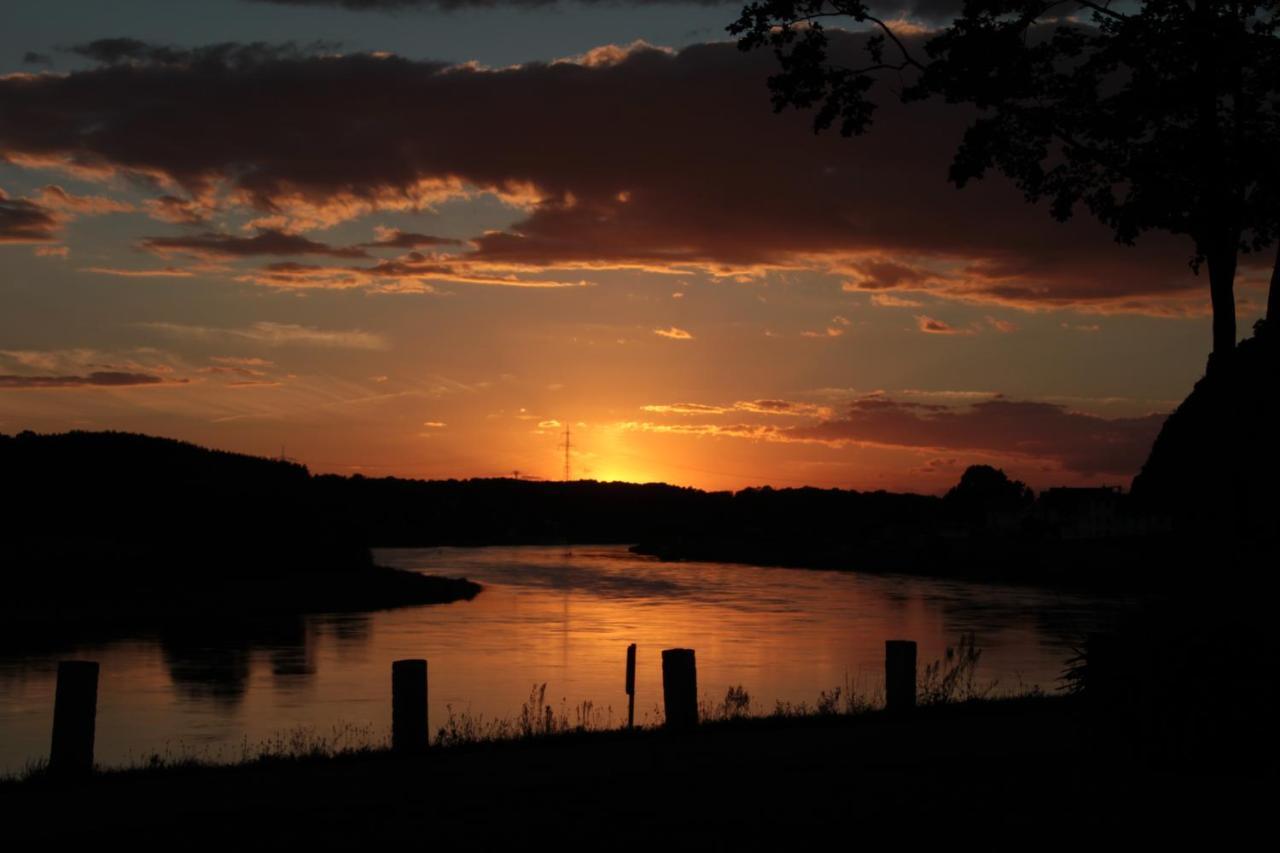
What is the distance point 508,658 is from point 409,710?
120ft

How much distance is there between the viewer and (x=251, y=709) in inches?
1425

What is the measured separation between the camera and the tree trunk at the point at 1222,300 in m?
17.4

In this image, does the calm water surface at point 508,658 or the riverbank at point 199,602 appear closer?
the calm water surface at point 508,658

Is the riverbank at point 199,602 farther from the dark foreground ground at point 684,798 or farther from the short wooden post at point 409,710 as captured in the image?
the dark foreground ground at point 684,798

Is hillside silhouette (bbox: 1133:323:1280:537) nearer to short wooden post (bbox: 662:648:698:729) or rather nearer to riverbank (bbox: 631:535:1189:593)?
short wooden post (bbox: 662:648:698:729)

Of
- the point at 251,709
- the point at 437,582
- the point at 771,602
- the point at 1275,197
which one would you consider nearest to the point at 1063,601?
the point at 771,602

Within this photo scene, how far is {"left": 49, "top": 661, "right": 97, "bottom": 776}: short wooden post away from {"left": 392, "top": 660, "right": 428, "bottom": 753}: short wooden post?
2786 millimetres

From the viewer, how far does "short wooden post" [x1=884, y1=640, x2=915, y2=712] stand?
16266 millimetres

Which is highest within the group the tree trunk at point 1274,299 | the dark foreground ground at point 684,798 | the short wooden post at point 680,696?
the tree trunk at point 1274,299

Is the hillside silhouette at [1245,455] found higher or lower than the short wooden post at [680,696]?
higher

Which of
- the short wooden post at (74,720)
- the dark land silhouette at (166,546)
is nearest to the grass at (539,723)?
the short wooden post at (74,720)

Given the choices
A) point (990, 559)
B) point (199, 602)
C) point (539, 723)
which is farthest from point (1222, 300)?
point (990, 559)

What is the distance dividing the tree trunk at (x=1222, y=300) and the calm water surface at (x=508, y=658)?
403 cm

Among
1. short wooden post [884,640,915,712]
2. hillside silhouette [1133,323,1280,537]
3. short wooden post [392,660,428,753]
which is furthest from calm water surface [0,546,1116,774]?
short wooden post [392,660,428,753]
